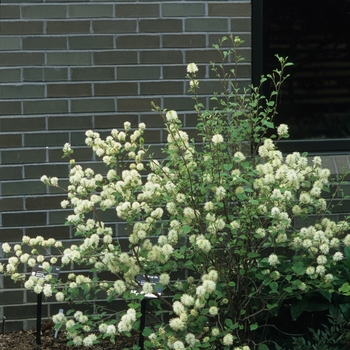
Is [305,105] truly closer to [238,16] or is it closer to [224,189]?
[238,16]

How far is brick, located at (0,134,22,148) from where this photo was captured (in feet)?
14.8

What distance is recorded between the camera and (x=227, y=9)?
4.58 meters

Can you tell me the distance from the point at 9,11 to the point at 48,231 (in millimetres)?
1433

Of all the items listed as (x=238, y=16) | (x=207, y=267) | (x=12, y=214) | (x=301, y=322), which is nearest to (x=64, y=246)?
(x=12, y=214)

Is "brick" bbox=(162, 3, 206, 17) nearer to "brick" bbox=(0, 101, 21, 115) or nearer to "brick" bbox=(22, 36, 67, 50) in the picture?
"brick" bbox=(22, 36, 67, 50)

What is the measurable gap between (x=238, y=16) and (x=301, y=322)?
201 cm

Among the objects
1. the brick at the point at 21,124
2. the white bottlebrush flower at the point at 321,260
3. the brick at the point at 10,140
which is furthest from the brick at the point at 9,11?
the white bottlebrush flower at the point at 321,260

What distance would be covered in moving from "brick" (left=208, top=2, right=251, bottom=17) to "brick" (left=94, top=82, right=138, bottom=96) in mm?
700

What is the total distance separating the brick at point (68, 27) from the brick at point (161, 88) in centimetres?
51

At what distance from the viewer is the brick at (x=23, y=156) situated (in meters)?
4.52

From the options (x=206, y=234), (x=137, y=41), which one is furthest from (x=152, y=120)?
(x=206, y=234)

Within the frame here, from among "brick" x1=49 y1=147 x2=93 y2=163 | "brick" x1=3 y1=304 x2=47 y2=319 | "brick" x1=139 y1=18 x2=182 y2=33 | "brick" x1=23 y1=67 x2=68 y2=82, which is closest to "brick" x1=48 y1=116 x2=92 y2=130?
"brick" x1=49 y1=147 x2=93 y2=163

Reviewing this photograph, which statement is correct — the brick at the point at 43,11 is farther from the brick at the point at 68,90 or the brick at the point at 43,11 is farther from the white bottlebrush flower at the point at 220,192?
the white bottlebrush flower at the point at 220,192

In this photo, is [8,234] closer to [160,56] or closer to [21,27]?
[21,27]
